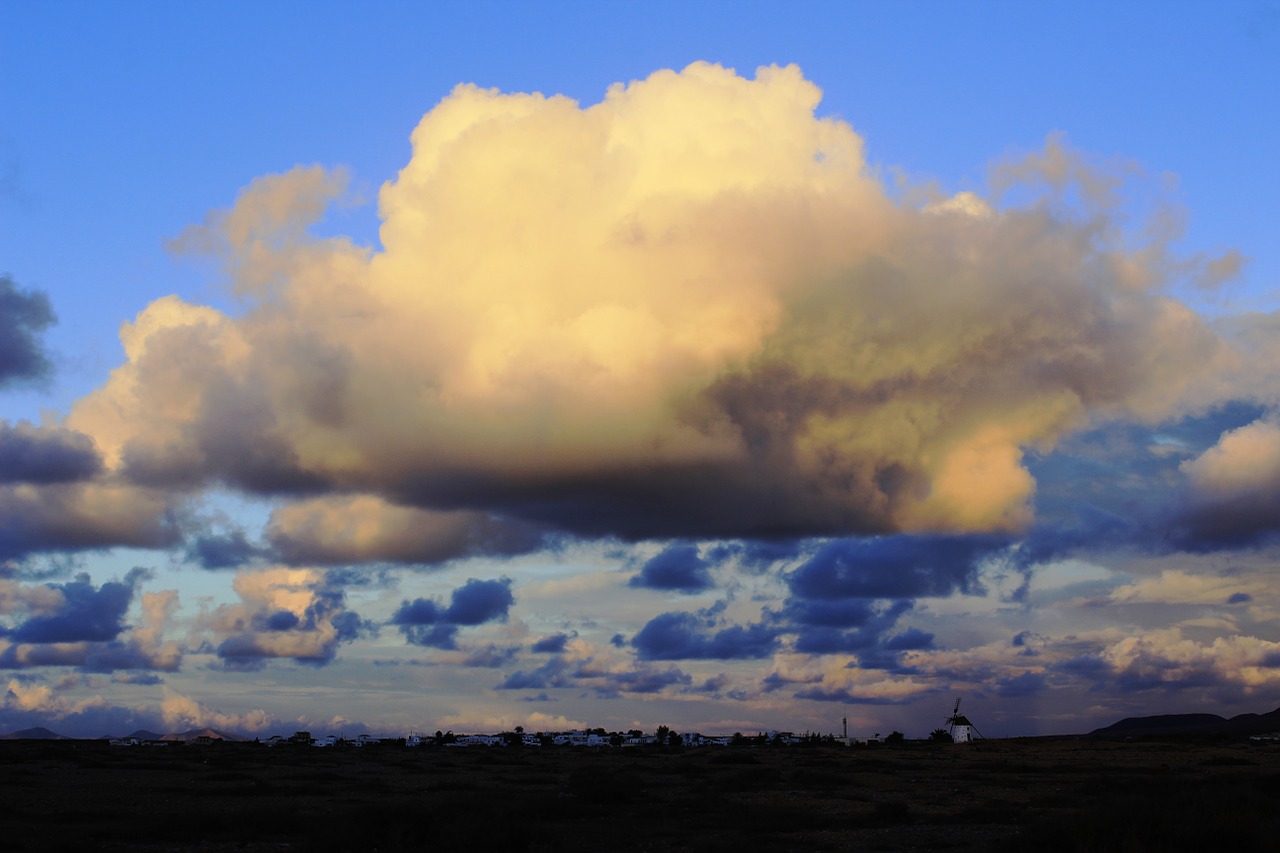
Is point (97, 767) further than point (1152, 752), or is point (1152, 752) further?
point (1152, 752)

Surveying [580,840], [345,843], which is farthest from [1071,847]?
[345,843]

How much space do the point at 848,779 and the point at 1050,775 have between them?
17.6m

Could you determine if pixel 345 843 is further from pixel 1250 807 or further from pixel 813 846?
pixel 1250 807

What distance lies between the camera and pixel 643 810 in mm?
57344

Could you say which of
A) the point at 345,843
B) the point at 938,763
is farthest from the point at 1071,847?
the point at 938,763

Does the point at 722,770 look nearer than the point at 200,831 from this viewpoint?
No

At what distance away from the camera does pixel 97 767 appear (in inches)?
4131

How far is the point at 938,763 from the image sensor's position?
114 meters

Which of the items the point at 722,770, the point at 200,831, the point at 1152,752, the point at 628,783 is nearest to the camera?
the point at 200,831

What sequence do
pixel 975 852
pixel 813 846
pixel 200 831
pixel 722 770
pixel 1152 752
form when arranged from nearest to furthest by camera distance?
pixel 975 852, pixel 813 846, pixel 200 831, pixel 722 770, pixel 1152 752

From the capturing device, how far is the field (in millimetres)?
37031

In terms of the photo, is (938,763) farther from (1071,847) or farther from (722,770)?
(1071,847)

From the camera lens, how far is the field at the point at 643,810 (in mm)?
37031

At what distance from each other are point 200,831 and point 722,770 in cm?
6118
